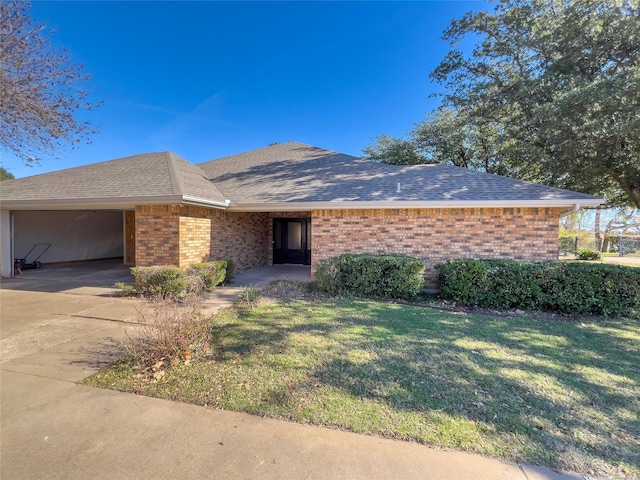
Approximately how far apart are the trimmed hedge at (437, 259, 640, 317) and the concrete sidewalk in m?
4.92

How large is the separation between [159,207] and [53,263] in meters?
9.75

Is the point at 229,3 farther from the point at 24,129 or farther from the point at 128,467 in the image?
the point at 128,467

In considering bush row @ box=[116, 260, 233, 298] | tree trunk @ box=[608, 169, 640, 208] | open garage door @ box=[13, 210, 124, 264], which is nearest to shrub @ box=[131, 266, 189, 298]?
bush row @ box=[116, 260, 233, 298]

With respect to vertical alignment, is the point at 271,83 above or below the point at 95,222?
above

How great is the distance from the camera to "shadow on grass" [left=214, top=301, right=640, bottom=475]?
2.44 metres

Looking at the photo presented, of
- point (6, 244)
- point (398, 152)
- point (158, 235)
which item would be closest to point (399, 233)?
point (158, 235)

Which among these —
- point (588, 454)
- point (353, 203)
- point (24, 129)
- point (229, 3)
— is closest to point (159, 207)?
point (24, 129)

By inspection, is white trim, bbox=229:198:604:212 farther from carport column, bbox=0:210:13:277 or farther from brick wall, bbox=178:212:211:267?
carport column, bbox=0:210:13:277

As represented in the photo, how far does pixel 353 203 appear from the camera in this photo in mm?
8148

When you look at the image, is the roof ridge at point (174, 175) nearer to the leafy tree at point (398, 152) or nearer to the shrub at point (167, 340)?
the shrub at point (167, 340)

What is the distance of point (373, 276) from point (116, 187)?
7726 millimetres

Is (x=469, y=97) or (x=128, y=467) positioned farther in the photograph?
(x=469, y=97)

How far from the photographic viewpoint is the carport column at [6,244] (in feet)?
32.9

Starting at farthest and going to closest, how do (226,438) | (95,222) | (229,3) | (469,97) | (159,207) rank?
(95,222), (469,97), (229,3), (159,207), (226,438)
